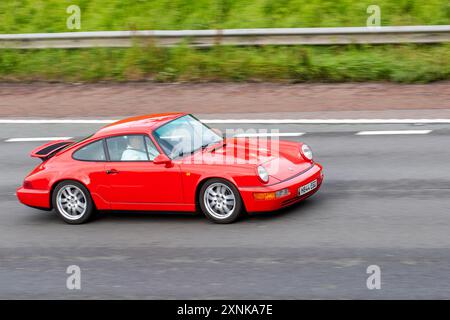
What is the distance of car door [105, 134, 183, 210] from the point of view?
11.2 m

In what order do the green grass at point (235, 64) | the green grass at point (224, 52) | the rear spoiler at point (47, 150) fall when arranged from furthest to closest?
the green grass at point (224, 52)
the green grass at point (235, 64)
the rear spoiler at point (47, 150)

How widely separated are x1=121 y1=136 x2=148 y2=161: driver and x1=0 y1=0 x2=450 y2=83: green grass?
8340mm

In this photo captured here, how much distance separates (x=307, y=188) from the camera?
11.2 m

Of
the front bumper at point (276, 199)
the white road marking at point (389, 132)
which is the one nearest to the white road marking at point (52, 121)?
the white road marking at point (389, 132)

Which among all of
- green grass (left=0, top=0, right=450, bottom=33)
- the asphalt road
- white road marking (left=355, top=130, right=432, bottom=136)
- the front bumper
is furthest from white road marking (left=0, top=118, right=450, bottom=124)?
the front bumper

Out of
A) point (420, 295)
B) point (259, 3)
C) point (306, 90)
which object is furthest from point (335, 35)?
point (420, 295)

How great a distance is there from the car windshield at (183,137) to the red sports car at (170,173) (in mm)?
13

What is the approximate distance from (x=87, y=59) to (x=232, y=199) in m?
11.3

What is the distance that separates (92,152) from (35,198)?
1.04 meters

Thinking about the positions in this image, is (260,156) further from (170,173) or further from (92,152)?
(92,152)

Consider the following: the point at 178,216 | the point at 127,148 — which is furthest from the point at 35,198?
the point at 178,216

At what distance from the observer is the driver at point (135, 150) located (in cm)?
1155

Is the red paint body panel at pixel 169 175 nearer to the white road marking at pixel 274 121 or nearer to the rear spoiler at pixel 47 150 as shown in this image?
the rear spoiler at pixel 47 150

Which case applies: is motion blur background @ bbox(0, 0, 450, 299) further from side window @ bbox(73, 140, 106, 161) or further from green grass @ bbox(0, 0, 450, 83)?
side window @ bbox(73, 140, 106, 161)
